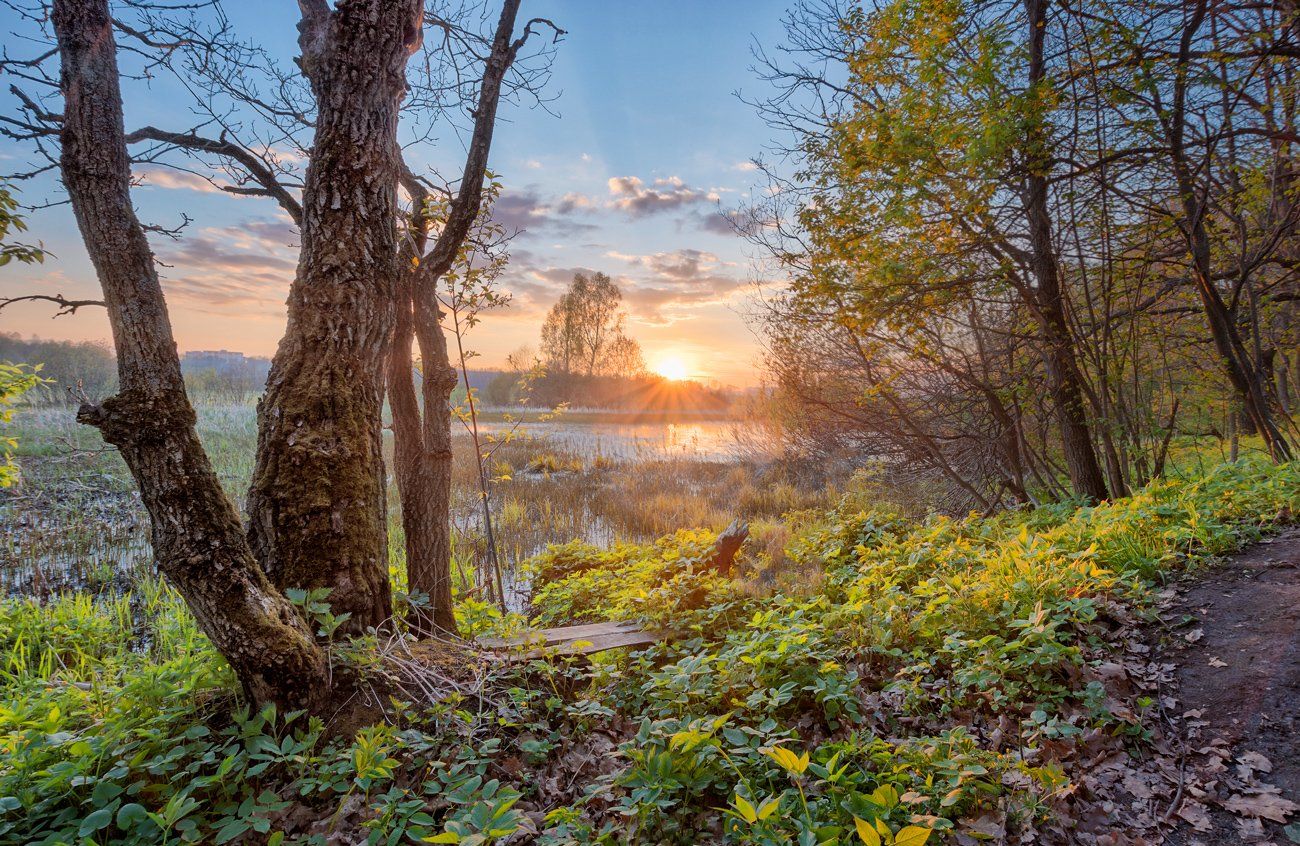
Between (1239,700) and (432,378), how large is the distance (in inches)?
195

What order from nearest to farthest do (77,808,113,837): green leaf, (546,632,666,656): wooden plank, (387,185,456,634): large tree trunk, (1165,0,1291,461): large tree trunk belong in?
(77,808,113,837): green leaf < (546,632,666,656): wooden plank < (387,185,456,634): large tree trunk < (1165,0,1291,461): large tree trunk

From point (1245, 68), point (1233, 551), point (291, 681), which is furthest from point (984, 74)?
point (291, 681)

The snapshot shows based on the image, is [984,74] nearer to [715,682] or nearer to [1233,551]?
[1233,551]

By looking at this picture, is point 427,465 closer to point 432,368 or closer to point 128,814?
point 432,368

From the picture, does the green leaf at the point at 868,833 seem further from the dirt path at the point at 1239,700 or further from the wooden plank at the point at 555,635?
the wooden plank at the point at 555,635

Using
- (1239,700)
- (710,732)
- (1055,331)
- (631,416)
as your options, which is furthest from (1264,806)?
(631,416)

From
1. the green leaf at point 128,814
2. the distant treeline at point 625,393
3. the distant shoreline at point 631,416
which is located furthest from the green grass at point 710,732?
the distant treeline at point 625,393

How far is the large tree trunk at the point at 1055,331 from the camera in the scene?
19.2 ft

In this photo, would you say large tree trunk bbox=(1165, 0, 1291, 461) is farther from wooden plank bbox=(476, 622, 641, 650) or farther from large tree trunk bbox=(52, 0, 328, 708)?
large tree trunk bbox=(52, 0, 328, 708)

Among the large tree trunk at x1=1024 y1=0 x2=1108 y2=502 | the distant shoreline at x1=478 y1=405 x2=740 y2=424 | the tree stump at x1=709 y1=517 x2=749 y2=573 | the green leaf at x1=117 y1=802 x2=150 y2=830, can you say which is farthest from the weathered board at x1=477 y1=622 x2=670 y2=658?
the distant shoreline at x1=478 y1=405 x2=740 y2=424

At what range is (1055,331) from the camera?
6098 mm

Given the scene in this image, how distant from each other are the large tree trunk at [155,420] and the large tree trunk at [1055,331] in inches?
284

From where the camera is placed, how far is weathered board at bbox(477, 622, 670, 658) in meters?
3.29

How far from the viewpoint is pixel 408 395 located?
4137mm
